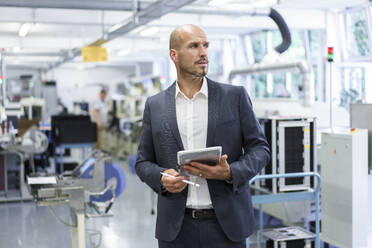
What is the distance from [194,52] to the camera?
191 centimetres

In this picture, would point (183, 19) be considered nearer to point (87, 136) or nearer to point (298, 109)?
point (87, 136)


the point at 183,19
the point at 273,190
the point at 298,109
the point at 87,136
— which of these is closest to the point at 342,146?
the point at 273,190

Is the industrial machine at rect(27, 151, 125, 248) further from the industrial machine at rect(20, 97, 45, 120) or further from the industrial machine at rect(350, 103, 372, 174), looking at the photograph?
the industrial machine at rect(20, 97, 45, 120)

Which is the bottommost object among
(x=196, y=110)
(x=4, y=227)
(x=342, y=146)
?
(x=4, y=227)

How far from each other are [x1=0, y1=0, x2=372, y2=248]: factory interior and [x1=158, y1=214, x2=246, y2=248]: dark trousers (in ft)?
7.38

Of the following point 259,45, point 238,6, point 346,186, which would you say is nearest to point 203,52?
point 346,186

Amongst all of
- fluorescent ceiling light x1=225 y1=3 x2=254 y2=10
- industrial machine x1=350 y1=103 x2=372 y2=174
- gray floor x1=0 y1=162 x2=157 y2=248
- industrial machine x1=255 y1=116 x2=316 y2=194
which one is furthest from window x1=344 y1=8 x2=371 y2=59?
industrial machine x1=255 y1=116 x2=316 y2=194

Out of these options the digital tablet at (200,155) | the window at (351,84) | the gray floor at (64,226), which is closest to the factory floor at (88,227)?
the gray floor at (64,226)

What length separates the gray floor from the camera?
5500 millimetres

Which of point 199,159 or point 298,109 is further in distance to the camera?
point 298,109

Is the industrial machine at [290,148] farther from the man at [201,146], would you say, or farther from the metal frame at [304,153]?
the man at [201,146]

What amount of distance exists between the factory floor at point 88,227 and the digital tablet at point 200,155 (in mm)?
2977

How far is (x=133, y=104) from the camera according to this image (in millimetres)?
12875

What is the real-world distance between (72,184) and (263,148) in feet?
9.21
